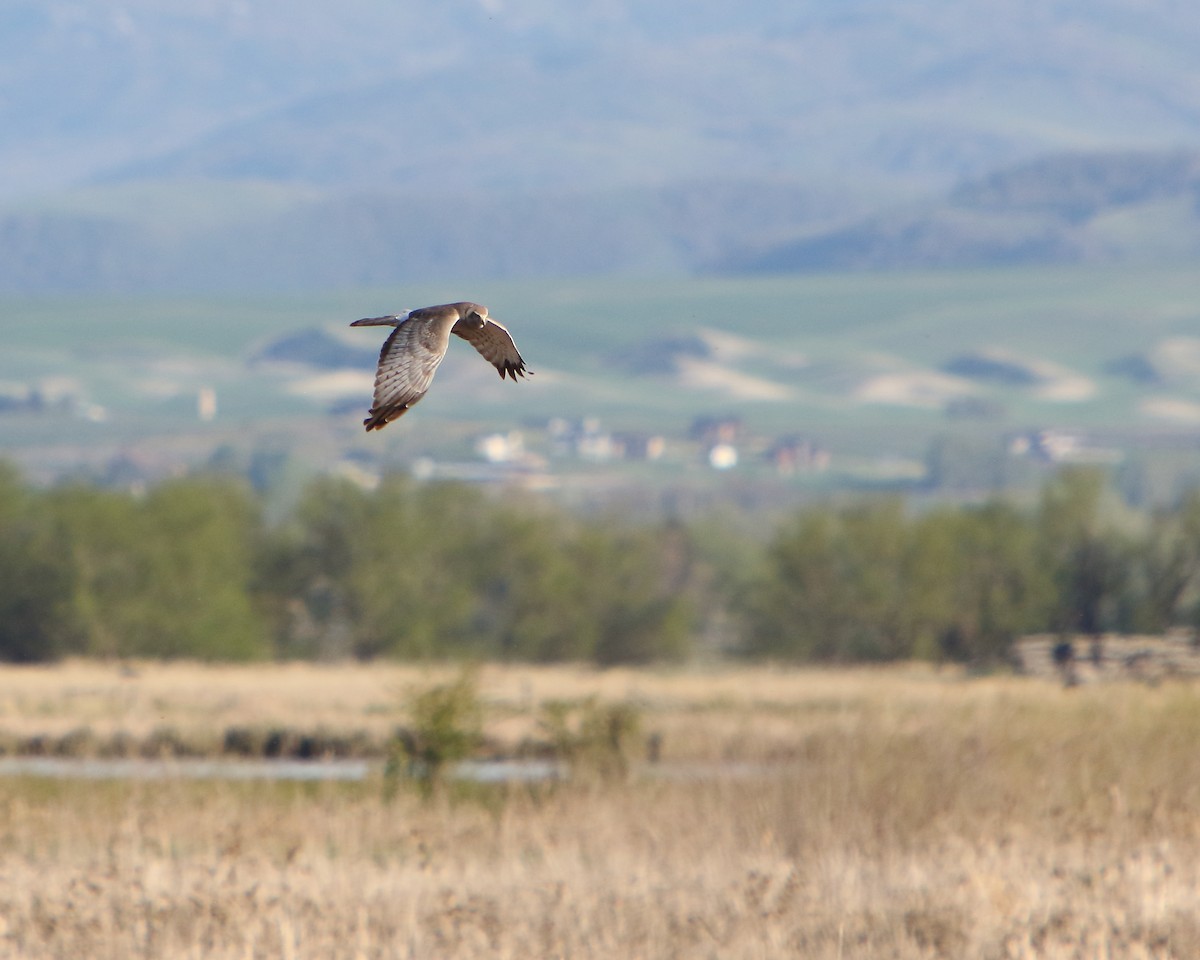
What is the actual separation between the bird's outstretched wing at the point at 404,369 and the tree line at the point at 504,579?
56215mm

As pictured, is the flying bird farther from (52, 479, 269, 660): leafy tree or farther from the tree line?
(52, 479, 269, 660): leafy tree

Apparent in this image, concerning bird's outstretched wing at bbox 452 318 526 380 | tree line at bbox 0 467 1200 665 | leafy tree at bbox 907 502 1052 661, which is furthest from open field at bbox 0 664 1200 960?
leafy tree at bbox 907 502 1052 661

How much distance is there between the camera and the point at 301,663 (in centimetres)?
6150

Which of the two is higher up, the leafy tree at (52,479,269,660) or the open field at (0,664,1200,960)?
the leafy tree at (52,479,269,660)

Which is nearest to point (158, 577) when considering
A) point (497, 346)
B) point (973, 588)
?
point (973, 588)

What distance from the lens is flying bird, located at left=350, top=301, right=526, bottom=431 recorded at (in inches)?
253

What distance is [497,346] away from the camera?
7.11 metres

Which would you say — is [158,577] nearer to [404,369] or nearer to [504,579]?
[504,579]

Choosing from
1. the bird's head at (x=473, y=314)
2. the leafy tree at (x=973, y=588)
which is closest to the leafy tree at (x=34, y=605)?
the leafy tree at (x=973, y=588)

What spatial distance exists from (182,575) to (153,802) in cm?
4471

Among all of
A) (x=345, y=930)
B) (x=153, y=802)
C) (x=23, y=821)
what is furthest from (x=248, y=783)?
(x=345, y=930)

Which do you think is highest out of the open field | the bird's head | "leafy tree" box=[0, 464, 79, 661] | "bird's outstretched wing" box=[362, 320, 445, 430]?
the bird's head

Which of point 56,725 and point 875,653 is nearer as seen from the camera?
point 56,725

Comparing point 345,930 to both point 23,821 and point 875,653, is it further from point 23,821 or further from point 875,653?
point 875,653
